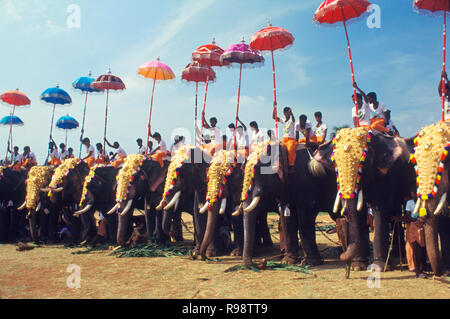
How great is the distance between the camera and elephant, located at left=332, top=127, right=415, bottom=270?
23.3 ft

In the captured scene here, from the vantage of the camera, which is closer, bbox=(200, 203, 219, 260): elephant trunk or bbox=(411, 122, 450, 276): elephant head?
bbox=(411, 122, 450, 276): elephant head

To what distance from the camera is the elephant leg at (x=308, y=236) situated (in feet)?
27.6

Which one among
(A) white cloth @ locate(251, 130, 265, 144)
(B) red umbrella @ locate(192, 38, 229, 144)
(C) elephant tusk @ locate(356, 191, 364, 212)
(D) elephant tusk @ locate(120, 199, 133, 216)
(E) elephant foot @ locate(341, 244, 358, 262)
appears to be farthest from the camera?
(B) red umbrella @ locate(192, 38, 229, 144)

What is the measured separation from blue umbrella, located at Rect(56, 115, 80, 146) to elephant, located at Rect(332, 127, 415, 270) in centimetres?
1649

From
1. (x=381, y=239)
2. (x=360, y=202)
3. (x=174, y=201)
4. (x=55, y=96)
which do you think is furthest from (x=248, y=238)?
(x=55, y=96)

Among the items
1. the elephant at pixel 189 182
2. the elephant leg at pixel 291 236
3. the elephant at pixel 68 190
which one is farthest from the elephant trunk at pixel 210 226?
the elephant at pixel 68 190

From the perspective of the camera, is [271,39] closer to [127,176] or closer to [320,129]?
[320,129]

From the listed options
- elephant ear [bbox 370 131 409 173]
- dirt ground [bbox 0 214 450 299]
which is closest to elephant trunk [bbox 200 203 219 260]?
dirt ground [bbox 0 214 450 299]

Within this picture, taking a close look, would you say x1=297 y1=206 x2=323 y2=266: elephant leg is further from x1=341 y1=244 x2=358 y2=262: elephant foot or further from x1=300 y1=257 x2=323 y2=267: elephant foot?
x1=341 y1=244 x2=358 y2=262: elephant foot

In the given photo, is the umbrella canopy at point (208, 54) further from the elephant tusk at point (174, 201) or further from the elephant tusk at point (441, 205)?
the elephant tusk at point (441, 205)

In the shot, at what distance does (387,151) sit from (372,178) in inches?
24.5

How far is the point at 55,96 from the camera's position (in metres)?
16.2

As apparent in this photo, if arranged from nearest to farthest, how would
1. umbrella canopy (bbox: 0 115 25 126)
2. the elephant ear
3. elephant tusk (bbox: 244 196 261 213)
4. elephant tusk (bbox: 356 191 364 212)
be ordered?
elephant tusk (bbox: 356 191 364 212)
the elephant ear
elephant tusk (bbox: 244 196 261 213)
umbrella canopy (bbox: 0 115 25 126)
